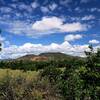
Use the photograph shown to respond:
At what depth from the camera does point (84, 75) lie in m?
18.5

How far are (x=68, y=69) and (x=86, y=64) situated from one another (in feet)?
6.34

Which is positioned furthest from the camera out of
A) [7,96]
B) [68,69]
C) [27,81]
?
[68,69]

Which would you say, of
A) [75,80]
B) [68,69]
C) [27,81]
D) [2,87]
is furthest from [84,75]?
[2,87]

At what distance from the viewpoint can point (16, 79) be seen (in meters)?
17.0

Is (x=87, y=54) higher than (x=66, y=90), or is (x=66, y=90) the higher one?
(x=87, y=54)

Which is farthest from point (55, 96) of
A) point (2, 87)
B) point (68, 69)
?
point (68, 69)

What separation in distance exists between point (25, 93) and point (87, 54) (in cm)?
530

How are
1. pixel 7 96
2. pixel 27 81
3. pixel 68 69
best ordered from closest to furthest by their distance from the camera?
pixel 7 96 → pixel 27 81 → pixel 68 69

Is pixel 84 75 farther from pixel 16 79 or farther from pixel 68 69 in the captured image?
pixel 16 79

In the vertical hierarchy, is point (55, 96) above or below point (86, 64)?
below

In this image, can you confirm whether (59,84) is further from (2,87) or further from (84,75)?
(2,87)

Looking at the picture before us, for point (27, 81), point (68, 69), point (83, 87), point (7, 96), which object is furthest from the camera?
point (68, 69)

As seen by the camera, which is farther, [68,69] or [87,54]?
[68,69]

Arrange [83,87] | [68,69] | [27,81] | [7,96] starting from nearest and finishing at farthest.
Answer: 1. [7,96]
2. [27,81]
3. [83,87]
4. [68,69]
